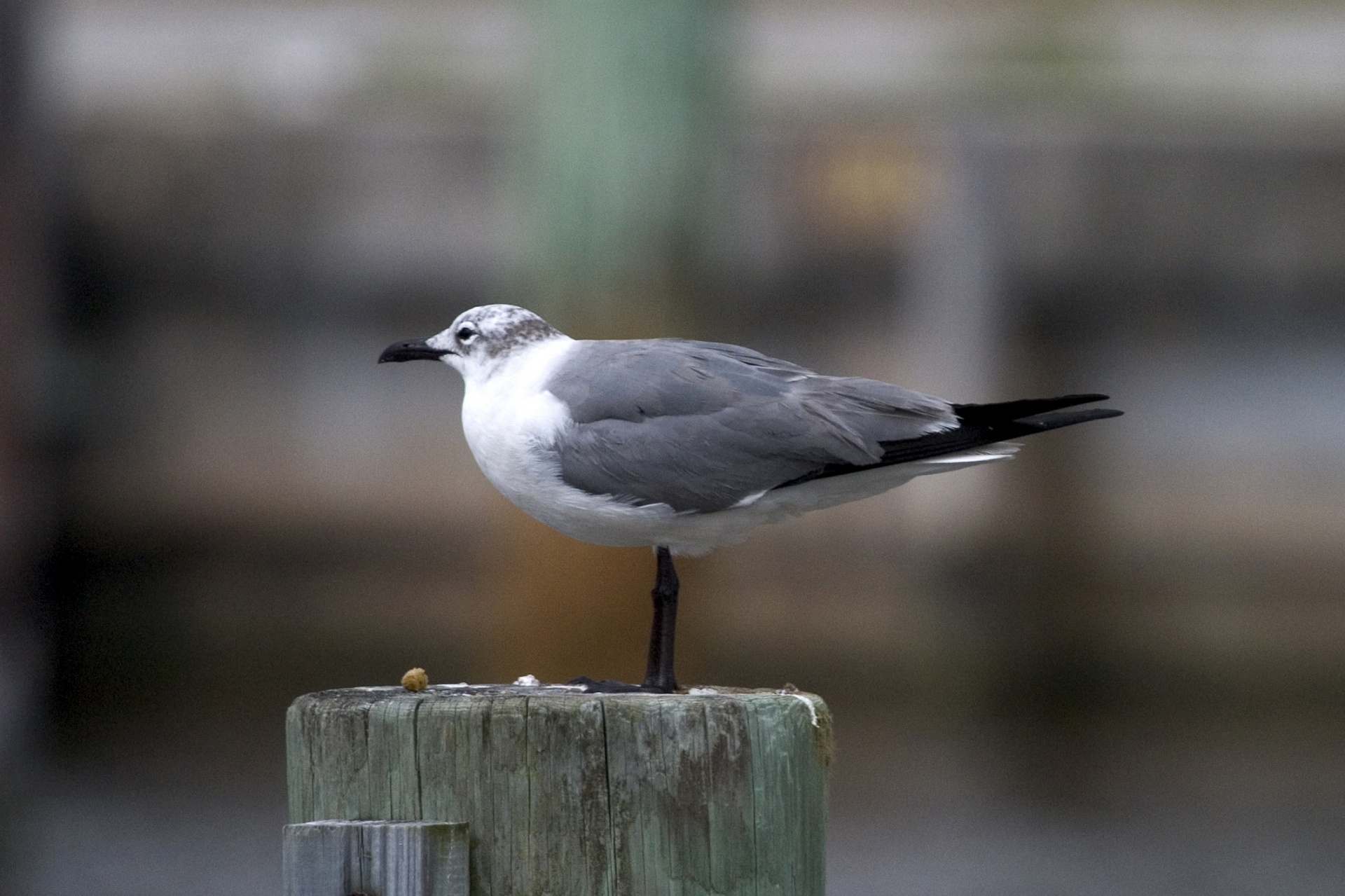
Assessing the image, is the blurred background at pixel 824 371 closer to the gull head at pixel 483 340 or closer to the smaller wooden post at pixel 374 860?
the gull head at pixel 483 340

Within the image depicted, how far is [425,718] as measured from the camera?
1.93m

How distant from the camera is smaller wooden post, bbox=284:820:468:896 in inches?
71.7

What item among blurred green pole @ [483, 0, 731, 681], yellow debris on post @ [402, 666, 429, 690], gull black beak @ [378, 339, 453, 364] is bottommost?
yellow debris on post @ [402, 666, 429, 690]

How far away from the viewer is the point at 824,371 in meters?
5.93

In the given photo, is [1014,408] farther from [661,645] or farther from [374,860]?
[374,860]

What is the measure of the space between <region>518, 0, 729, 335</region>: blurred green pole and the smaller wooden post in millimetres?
1471

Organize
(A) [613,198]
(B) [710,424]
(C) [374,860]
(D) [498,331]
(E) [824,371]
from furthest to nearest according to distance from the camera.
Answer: (E) [824,371] < (A) [613,198] < (D) [498,331] < (B) [710,424] < (C) [374,860]

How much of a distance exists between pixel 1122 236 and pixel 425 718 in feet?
15.2

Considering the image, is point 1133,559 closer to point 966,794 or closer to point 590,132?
point 966,794

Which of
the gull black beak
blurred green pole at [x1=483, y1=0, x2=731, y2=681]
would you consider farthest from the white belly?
blurred green pole at [x1=483, y1=0, x2=731, y2=681]

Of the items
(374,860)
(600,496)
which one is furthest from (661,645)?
(374,860)

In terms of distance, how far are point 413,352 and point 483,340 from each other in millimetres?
138

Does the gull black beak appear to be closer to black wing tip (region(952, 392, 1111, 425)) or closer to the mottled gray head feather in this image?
the mottled gray head feather

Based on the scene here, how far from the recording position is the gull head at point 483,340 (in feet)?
8.85
